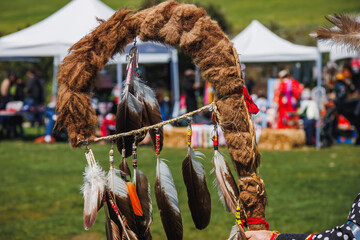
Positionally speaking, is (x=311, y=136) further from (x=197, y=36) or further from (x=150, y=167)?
(x=197, y=36)

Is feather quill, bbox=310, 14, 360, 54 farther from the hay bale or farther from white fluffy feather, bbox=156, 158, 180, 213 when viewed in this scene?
the hay bale

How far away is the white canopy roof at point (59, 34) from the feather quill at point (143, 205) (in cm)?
840

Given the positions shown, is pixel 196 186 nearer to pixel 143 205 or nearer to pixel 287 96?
pixel 143 205

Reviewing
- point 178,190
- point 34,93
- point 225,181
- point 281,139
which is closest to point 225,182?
point 225,181

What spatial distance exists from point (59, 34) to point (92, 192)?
364 inches

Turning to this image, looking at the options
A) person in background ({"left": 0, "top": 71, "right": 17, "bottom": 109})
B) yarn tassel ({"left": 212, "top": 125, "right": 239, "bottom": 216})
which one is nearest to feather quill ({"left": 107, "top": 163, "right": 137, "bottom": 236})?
yarn tassel ({"left": 212, "top": 125, "right": 239, "bottom": 216})

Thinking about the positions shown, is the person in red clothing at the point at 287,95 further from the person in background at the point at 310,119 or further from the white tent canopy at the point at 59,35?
the white tent canopy at the point at 59,35

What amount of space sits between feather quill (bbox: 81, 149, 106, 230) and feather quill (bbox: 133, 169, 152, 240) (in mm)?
180

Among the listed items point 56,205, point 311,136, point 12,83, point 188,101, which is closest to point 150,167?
point 56,205

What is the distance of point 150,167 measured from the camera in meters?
8.20

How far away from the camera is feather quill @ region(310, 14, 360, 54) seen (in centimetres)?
200

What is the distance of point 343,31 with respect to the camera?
2041 millimetres

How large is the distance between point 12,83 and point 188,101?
601 cm

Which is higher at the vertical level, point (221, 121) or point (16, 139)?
point (221, 121)
